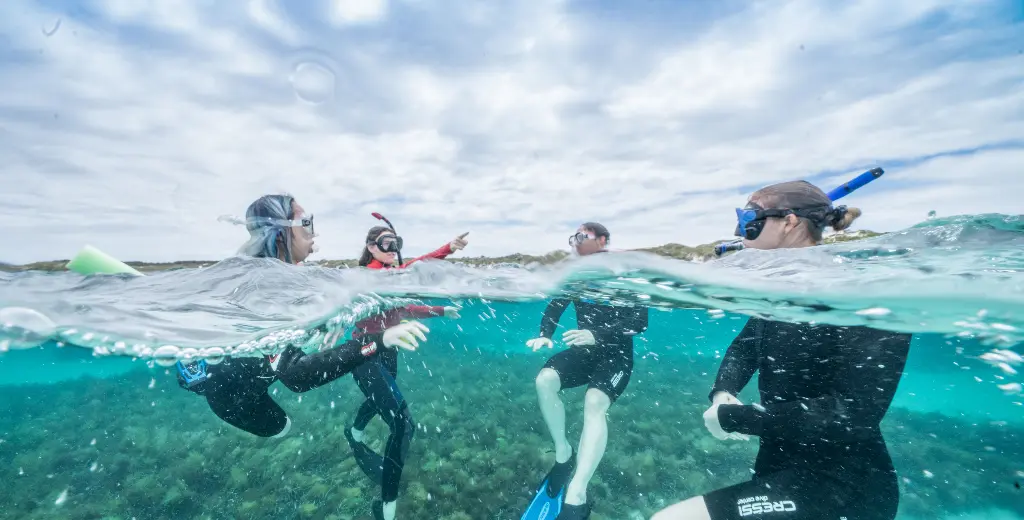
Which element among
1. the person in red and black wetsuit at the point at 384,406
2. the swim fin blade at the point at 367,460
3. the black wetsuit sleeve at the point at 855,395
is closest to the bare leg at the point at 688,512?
the black wetsuit sleeve at the point at 855,395

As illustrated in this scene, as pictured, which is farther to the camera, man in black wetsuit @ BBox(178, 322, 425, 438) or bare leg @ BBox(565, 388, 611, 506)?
bare leg @ BBox(565, 388, 611, 506)

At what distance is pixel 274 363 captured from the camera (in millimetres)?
4258

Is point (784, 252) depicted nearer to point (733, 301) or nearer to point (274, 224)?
point (733, 301)

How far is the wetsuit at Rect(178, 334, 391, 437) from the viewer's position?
149 inches

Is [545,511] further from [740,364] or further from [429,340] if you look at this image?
[740,364]

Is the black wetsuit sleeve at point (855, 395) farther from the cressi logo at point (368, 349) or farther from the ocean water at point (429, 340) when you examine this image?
the cressi logo at point (368, 349)

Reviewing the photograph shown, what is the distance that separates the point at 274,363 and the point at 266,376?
1.14ft

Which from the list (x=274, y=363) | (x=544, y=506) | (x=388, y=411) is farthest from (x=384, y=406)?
(x=544, y=506)

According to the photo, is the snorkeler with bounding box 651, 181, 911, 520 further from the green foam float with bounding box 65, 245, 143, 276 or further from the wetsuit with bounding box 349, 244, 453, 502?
the green foam float with bounding box 65, 245, 143, 276

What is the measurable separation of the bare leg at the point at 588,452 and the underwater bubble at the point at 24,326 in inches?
322

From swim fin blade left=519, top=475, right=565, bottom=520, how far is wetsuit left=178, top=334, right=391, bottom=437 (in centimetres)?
352

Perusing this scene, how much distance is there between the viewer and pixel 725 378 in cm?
339

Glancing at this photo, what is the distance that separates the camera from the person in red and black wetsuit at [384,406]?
5125 millimetres

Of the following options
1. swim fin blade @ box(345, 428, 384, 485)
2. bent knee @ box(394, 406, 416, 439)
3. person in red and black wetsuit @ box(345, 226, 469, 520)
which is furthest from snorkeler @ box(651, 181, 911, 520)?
swim fin blade @ box(345, 428, 384, 485)
